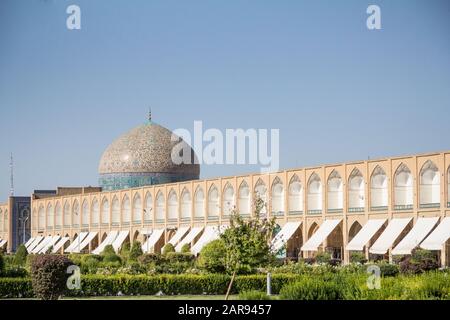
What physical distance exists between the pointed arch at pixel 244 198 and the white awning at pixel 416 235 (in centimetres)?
1187

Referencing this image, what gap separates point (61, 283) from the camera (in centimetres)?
2144

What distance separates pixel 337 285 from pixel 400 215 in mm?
20082

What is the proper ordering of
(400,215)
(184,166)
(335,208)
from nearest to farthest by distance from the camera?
1. (400,215)
2. (335,208)
3. (184,166)

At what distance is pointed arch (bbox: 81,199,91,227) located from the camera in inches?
2466

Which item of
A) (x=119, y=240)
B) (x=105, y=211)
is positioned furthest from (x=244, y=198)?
(x=105, y=211)

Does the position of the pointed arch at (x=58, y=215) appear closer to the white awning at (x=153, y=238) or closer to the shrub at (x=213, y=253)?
the white awning at (x=153, y=238)

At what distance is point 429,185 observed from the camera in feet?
118

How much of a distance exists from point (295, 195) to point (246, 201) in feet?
12.3

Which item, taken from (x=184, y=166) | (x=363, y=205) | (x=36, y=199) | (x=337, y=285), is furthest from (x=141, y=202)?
(x=337, y=285)

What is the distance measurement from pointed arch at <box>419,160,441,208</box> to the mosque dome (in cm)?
2793

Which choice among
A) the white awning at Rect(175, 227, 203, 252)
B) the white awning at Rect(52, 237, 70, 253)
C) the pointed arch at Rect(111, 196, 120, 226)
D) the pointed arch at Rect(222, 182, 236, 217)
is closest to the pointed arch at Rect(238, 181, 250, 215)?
the pointed arch at Rect(222, 182, 236, 217)
